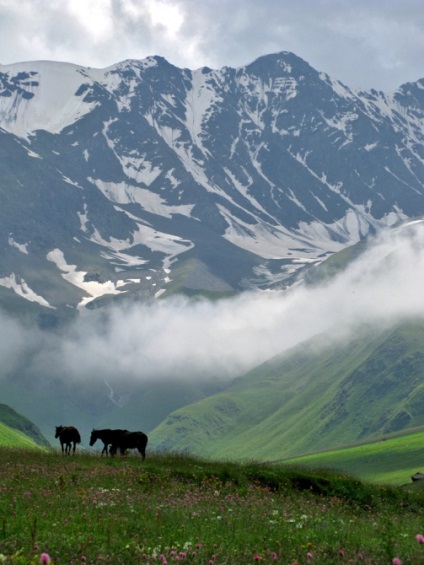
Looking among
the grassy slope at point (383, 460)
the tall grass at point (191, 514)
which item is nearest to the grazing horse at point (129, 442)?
the tall grass at point (191, 514)

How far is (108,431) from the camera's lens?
56.9m

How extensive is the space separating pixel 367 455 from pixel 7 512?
13487cm

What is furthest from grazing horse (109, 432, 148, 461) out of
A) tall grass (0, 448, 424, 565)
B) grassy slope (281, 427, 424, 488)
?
grassy slope (281, 427, 424, 488)

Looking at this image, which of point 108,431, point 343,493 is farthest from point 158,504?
point 108,431

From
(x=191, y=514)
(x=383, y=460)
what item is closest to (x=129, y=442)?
(x=191, y=514)

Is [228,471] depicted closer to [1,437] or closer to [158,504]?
[158,504]

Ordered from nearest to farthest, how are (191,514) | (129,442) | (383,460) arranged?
1. (191,514)
2. (129,442)
3. (383,460)

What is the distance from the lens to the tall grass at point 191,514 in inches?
901

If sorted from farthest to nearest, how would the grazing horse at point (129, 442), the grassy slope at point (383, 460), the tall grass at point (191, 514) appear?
the grassy slope at point (383, 460) → the grazing horse at point (129, 442) → the tall grass at point (191, 514)

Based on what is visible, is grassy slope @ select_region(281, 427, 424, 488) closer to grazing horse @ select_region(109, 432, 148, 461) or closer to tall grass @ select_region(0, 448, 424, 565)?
grazing horse @ select_region(109, 432, 148, 461)

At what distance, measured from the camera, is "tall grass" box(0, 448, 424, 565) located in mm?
22891

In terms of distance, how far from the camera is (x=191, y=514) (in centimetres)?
2986

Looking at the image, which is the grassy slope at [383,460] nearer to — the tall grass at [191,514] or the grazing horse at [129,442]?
the grazing horse at [129,442]

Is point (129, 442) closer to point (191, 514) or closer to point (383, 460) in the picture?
point (191, 514)
